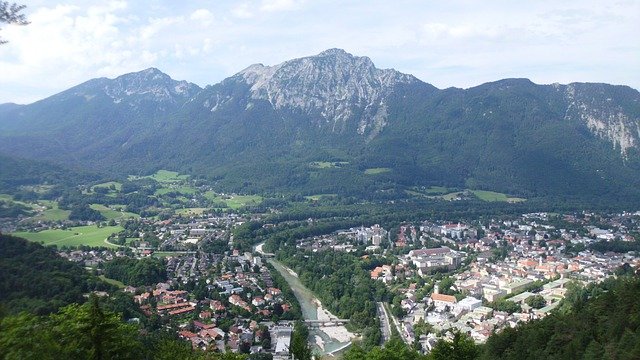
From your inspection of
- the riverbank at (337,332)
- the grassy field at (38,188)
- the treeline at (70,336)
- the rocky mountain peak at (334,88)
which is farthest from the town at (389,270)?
the rocky mountain peak at (334,88)

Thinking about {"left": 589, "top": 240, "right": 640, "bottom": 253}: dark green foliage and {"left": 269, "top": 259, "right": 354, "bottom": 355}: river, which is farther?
{"left": 589, "top": 240, "right": 640, "bottom": 253}: dark green foliage

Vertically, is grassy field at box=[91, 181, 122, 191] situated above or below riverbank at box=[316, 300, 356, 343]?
above

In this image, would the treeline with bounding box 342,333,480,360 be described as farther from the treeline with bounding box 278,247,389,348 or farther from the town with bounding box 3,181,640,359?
the treeline with bounding box 278,247,389,348

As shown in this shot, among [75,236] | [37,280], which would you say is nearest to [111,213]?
[75,236]

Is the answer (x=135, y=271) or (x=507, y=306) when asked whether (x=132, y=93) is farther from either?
(x=507, y=306)

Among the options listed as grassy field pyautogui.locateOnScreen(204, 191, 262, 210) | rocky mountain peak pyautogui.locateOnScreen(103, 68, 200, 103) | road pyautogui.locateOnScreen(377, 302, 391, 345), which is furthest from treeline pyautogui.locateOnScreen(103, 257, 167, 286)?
rocky mountain peak pyautogui.locateOnScreen(103, 68, 200, 103)
